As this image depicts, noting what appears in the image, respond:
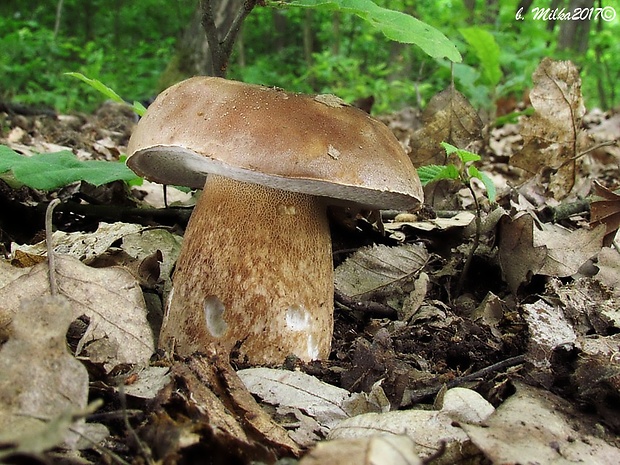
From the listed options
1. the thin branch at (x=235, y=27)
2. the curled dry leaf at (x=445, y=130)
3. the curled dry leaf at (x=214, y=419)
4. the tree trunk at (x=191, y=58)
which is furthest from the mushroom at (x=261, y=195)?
the tree trunk at (x=191, y=58)

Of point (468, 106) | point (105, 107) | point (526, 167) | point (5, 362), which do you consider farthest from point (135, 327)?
point (105, 107)

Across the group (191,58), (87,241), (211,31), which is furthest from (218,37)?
(191,58)

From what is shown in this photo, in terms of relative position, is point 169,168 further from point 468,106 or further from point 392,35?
point 468,106

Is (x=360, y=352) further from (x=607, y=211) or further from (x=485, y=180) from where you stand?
(x=607, y=211)

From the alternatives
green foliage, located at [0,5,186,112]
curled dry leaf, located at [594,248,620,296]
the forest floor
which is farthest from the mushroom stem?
green foliage, located at [0,5,186,112]

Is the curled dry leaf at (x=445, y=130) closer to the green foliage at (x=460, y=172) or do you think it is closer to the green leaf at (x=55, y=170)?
the green foliage at (x=460, y=172)
